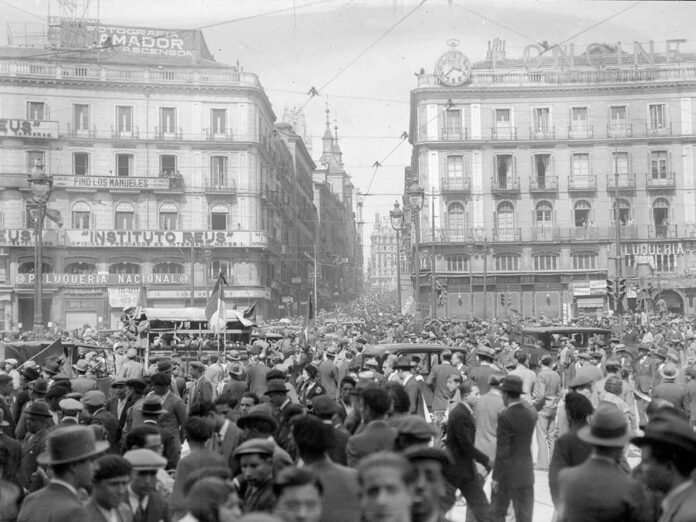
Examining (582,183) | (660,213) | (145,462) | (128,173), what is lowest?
(145,462)

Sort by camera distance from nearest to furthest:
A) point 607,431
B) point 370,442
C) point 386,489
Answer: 1. point 386,489
2. point 607,431
3. point 370,442

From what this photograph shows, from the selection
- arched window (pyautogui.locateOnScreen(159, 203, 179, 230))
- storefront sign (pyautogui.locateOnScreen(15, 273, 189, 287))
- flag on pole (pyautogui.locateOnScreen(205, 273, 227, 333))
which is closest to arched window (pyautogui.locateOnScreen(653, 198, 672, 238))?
storefront sign (pyautogui.locateOnScreen(15, 273, 189, 287))

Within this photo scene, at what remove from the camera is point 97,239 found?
51500 mm

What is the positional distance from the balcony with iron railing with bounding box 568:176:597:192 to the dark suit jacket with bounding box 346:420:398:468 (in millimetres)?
54001

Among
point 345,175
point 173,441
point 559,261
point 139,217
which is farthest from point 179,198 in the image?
point 345,175

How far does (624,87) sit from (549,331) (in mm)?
38727

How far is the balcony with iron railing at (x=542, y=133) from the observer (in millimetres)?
59188

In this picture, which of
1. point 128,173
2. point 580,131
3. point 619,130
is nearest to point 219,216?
point 128,173

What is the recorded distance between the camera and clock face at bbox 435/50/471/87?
58.5 metres

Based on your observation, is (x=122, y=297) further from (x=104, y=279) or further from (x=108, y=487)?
(x=108, y=487)

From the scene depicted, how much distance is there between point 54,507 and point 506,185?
55813mm

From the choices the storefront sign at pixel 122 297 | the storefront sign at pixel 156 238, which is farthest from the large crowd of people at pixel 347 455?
the storefront sign at pixel 156 238

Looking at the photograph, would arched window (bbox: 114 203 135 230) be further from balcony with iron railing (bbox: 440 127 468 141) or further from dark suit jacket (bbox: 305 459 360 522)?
dark suit jacket (bbox: 305 459 360 522)

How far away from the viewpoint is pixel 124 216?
173 ft
